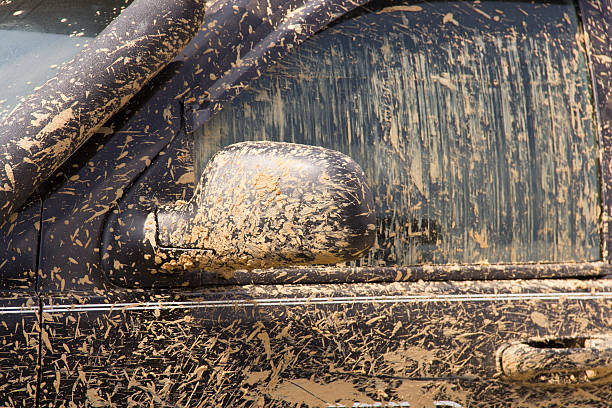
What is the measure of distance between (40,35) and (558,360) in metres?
1.68

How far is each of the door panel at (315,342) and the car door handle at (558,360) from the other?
0.07 ft

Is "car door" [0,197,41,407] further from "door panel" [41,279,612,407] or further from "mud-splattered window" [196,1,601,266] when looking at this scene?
"mud-splattered window" [196,1,601,266]

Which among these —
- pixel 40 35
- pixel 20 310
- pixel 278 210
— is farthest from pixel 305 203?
pixel 40 35

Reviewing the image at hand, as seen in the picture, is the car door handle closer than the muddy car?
No

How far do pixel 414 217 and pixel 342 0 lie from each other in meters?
0.65

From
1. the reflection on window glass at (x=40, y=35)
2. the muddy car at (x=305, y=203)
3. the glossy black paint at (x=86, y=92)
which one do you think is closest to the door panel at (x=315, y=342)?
the muddy car at (x=305, y=203)

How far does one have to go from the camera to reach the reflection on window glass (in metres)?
1.54

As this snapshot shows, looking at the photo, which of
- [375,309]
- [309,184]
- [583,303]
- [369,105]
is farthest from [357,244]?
[583,303]

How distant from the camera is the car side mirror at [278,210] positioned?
124cm

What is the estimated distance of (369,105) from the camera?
5.45 ft

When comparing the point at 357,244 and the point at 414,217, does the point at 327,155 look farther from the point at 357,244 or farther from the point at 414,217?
the point at 414,217

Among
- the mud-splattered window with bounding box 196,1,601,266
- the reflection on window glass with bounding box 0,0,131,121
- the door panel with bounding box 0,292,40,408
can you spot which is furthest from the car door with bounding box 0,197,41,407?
the mud-splattered window with bounding box 196,1,601,266

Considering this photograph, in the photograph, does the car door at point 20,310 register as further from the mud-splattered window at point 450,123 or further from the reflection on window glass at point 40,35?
the mud-splattered window at point 450,123

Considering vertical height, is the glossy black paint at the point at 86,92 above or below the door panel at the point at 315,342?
above
